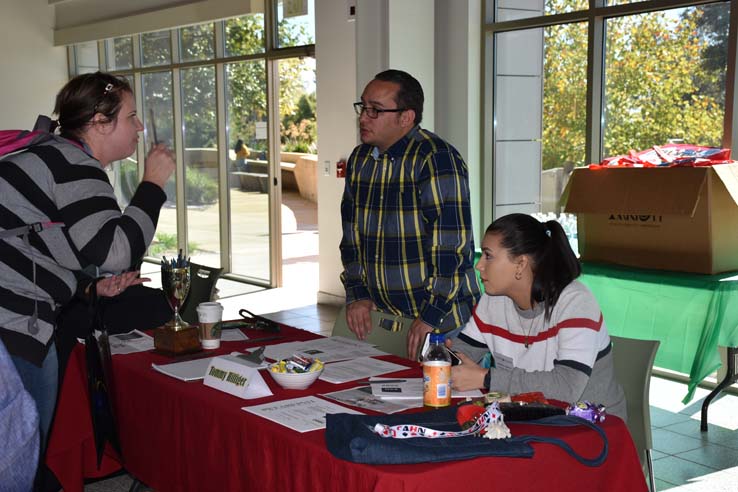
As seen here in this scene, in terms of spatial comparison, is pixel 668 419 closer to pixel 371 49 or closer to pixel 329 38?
pixel 371 49

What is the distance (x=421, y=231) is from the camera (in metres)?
2.98

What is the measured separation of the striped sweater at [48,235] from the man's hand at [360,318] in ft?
3.95

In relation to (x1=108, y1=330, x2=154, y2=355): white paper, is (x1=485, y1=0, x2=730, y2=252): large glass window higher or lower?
higher

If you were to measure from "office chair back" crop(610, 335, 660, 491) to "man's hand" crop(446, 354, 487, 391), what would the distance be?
2.03 ft

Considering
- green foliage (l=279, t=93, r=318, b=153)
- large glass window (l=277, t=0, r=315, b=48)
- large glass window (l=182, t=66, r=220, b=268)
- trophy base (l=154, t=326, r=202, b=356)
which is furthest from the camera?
large glass window (l=182, t=66, r=220, b=268)

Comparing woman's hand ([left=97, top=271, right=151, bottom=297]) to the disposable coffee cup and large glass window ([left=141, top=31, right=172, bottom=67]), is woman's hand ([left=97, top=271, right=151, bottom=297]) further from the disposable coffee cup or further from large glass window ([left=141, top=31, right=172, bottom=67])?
large glass window ([left=141, top=31, right=172, bottom=67])

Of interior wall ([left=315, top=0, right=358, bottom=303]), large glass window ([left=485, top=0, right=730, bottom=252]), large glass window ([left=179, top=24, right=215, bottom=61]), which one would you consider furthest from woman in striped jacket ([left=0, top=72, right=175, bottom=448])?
large glass window ([left=179, top=24, right=215, bottom=61])

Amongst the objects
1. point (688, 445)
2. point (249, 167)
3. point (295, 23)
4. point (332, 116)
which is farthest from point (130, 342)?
point (249, 167)

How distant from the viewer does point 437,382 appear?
6.70 ft

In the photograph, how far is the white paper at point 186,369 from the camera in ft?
7.70

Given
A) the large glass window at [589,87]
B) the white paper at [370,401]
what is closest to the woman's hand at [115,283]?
the white paper at [370,401]

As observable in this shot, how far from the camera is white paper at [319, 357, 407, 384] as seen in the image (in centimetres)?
235

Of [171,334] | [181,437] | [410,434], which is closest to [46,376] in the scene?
[181,437]

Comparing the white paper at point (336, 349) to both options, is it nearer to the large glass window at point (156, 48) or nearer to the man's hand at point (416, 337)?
the man's hand at point (416, 337)
